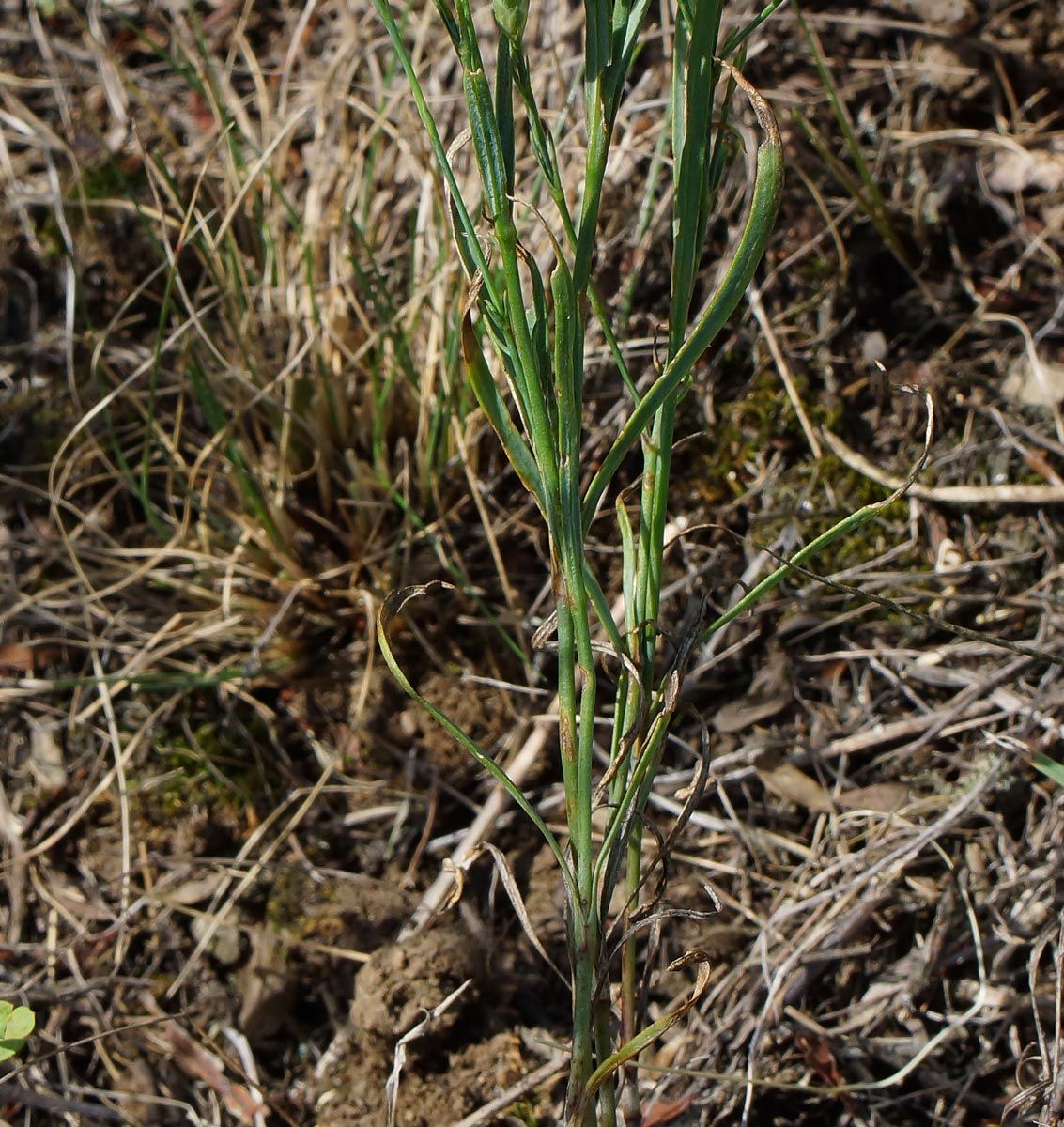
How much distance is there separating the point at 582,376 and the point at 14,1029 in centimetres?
99

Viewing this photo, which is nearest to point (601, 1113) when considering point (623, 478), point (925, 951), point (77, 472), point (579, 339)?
point (925, 951)

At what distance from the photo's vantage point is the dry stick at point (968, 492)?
163cm

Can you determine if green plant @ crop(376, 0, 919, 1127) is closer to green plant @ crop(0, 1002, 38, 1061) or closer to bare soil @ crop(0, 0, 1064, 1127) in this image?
bare soil @ crop(0, 0, 1064, 1127)

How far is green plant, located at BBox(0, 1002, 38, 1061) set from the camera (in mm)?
1204

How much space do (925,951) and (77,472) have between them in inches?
63.8

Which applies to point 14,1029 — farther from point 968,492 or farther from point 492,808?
point 968,492

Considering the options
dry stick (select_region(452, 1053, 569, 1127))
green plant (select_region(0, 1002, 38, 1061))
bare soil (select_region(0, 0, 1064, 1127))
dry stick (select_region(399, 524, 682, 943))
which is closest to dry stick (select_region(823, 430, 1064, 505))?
bare soil (select_region(0, 0, 1064, 1127))

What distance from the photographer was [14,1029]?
1.21 m

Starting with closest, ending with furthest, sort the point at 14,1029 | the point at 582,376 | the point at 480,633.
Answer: the point at 582,376 → the point at 14,1029 → the point at 480,633

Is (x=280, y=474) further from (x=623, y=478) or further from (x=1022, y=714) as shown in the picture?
(x=1022, y=714)

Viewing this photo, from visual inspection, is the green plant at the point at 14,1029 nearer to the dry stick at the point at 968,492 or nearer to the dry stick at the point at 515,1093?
the dry stick at the point at 515,1093

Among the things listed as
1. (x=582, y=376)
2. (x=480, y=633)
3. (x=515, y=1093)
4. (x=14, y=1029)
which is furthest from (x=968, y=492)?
(x=14, y=1029)

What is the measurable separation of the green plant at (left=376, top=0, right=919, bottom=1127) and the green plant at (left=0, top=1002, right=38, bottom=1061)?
65 cm

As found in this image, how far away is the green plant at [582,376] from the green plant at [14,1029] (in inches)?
25.5
